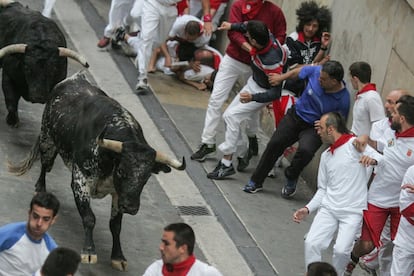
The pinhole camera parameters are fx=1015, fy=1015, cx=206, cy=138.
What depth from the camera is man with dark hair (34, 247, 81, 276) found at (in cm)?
645

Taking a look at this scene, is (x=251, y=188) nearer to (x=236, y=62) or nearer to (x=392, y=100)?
(x=236, y=62)

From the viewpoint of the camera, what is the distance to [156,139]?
1306 cm

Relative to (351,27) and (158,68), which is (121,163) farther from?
(158,68)

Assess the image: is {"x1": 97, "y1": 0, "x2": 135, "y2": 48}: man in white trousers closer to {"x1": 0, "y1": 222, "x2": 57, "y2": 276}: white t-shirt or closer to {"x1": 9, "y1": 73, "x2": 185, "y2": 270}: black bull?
{"x1": 9, "y1": 73, "x2": 185, "y2": 270}: black bull

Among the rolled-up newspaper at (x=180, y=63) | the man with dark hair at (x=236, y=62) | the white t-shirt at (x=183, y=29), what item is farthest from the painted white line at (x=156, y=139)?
the white t-shirt at (x=183, y=29)

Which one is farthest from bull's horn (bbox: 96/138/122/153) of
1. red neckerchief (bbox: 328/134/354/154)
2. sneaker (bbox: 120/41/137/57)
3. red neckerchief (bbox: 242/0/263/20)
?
sneaker (bbox: 120/41/137/57)

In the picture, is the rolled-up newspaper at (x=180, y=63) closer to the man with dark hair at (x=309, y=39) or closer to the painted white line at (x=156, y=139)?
the painted white line at (x=156, y=139)

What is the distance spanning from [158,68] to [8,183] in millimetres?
5150

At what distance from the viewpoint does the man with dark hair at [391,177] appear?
364 inches

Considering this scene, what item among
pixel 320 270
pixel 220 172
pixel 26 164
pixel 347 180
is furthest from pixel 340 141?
pixel 26 164

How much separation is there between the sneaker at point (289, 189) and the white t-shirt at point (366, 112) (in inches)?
60.9

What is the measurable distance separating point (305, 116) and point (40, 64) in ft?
10.2

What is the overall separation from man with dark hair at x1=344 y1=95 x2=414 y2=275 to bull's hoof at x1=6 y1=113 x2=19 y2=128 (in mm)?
4943

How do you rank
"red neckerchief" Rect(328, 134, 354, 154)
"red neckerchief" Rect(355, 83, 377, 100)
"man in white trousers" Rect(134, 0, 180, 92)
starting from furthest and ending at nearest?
"man in white trousers" Rect(134, 0, 180, 92) → "red neckerchief" Rect(355, 83, 377, 100) → "red neckerchief" Rect(328, 134, 354, 154)
